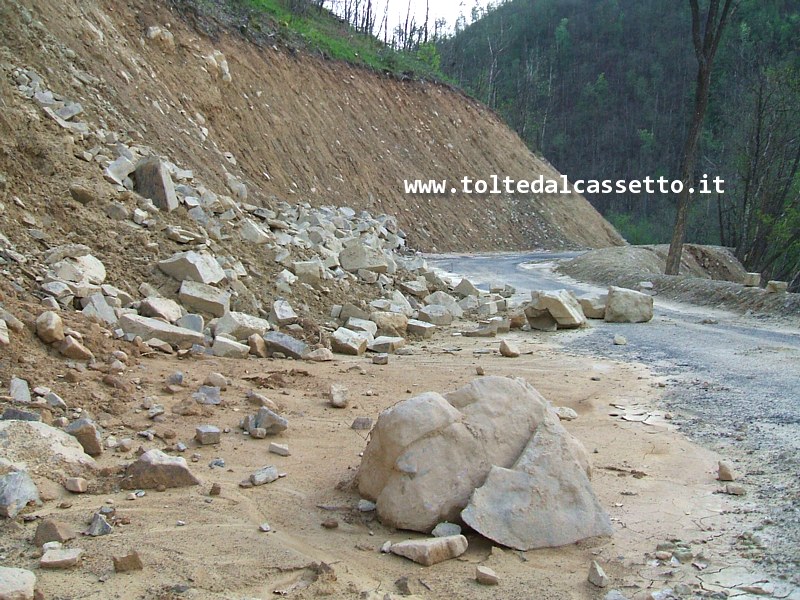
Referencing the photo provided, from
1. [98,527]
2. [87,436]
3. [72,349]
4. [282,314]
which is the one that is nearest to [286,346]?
[282,314]

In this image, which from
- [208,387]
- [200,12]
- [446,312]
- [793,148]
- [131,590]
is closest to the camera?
[131,590]

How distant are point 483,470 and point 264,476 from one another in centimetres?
123

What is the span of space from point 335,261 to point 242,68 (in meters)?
13.3

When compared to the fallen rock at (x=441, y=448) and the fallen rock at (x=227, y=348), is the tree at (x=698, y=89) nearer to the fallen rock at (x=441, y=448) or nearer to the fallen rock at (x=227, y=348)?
the fallen rock at (x=227, y=348)

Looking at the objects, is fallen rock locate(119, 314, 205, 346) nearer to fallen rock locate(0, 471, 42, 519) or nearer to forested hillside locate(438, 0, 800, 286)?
fallen rock locate(0, 471, 42, 519)

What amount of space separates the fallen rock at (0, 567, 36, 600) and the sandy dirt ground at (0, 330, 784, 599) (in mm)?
98

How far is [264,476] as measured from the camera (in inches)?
152

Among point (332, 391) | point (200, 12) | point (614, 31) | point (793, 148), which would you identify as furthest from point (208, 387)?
point (614, 31)

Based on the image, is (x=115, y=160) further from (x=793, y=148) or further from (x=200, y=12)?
(x=793, y=148)

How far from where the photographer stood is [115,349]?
5727 mm

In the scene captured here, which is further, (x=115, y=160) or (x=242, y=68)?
(x=242, y=68)

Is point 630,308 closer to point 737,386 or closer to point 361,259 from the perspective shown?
point 361,259

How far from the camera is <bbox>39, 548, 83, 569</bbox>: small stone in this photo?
2.84m

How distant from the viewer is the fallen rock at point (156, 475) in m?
3.65
